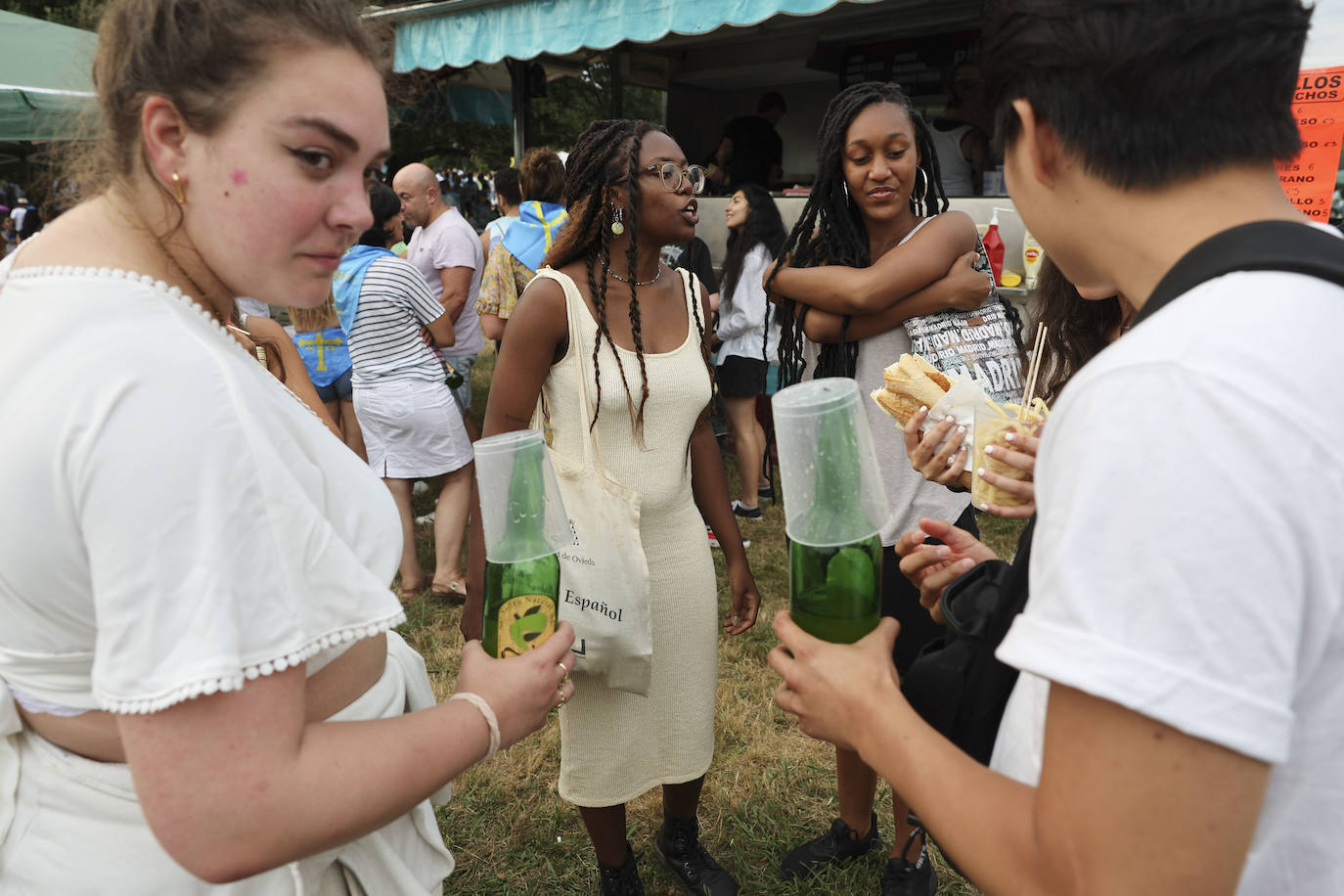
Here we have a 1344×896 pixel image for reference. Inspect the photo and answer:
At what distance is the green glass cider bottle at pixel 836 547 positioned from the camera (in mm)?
1218

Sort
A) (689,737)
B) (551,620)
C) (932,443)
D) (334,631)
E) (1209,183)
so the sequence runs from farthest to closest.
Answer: (689,737) → (932,443) → (551,620) → (334,631) → (1209,183)

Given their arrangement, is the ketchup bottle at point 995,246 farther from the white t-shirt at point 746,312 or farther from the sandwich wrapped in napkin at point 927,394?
the sandwich wrapped in napkin at point 927,394

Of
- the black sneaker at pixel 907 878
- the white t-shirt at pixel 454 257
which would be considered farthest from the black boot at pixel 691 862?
the white t-shirt at pixel 454 257

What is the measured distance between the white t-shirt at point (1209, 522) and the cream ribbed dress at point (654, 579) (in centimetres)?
170

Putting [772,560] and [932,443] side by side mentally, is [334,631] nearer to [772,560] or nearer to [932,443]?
[932,443]

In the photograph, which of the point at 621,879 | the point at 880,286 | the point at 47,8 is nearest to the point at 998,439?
the point at 880,286

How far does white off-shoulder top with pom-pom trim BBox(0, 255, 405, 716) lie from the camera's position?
33.3 inches

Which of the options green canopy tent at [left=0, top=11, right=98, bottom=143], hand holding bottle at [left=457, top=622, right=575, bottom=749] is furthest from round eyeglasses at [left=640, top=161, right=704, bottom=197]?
green canopy tent at [left=0, top=11, right=98, bottom=143]

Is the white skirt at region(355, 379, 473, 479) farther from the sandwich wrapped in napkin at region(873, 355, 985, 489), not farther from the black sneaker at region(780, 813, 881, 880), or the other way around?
the sandwich wrapped in napkin at region(873, 355, 985, 489)

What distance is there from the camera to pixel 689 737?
2.61 m

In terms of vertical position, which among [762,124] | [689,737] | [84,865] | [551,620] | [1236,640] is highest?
[762,124]

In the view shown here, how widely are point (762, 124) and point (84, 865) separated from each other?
330 inches

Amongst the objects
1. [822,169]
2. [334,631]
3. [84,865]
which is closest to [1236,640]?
[334,631]

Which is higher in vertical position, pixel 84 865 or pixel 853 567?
pixel 853 567
